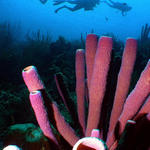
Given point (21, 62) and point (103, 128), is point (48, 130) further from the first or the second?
point (21, 62)

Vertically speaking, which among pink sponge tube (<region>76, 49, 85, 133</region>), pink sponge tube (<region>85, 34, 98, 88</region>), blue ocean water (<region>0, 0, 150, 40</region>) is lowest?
pink sponge tube (<region>76, 49, 85, 133</region>)

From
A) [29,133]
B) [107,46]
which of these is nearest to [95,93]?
[107,46]

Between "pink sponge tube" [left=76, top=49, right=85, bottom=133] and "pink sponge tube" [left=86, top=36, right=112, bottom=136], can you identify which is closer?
"pink sponge tube" [left=86, top=36, right=112, bottom=136]

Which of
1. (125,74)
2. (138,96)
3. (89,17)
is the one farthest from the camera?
(89,17)

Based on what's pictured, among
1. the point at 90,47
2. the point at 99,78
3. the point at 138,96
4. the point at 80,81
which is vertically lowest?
the point at 80,81

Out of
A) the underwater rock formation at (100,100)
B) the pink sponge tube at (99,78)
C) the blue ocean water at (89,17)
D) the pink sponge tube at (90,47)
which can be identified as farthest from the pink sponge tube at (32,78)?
the blue ocean water at (89,17)

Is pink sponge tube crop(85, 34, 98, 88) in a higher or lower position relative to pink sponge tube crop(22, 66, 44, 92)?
higher

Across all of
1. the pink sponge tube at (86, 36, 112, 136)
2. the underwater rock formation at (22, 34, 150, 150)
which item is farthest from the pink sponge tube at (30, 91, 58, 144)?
the pink sponge tube at (86, 36, 112, 136)

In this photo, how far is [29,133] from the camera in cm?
218

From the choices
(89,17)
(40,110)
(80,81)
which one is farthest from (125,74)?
(89,17)

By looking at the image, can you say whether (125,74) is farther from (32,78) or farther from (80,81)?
(32,78)

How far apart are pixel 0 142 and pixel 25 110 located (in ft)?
3.63

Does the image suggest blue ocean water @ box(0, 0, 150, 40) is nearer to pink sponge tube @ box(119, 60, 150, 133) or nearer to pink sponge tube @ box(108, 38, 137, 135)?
pink sponge tube @ box(108, 38, 137, 135)

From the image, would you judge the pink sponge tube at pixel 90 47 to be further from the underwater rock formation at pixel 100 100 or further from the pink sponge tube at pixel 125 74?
the pink sponge tube at pixel 125 74
